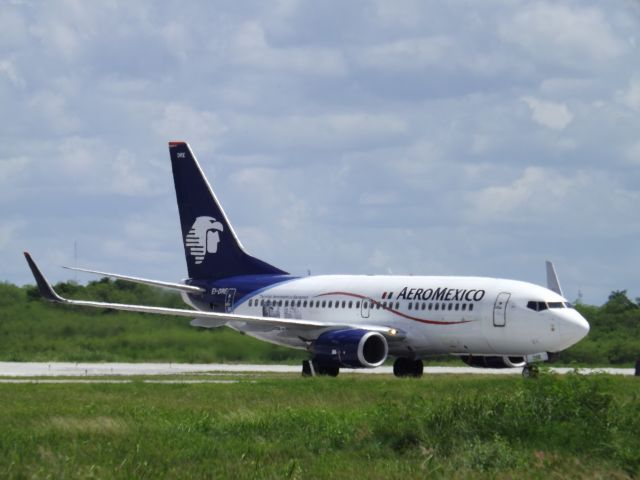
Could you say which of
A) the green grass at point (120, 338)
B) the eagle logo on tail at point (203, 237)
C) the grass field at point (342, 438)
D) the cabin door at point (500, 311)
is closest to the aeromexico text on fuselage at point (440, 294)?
the cabin door at point (500, 311)

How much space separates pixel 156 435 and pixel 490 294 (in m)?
21.8

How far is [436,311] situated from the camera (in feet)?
138

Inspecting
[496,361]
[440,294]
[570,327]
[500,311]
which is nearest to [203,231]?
[440,294]

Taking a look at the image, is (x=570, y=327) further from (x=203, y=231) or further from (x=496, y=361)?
(x=203, y=231)

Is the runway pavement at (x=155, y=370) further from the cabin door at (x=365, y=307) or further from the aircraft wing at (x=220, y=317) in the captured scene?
the cabin door at (x=365, y=307)

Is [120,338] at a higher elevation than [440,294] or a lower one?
lower

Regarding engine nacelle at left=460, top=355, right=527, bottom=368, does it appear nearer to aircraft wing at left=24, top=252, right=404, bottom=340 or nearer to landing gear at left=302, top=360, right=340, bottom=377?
aircraft wing at left=24, top=252, right=404, bottom=340

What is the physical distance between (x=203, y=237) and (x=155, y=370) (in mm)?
5961

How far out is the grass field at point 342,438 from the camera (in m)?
17.4

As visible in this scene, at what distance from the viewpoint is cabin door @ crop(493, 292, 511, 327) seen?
1597 inches

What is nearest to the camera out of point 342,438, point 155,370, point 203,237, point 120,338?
point 342,438

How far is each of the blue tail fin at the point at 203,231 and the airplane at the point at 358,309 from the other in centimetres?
4

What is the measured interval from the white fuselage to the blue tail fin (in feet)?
7.98

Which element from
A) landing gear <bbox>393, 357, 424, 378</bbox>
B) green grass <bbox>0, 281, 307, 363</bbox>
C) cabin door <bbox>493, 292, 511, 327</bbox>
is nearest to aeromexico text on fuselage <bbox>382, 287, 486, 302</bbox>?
cabin door <bbox>493, 292, 511, 327</bbox>
